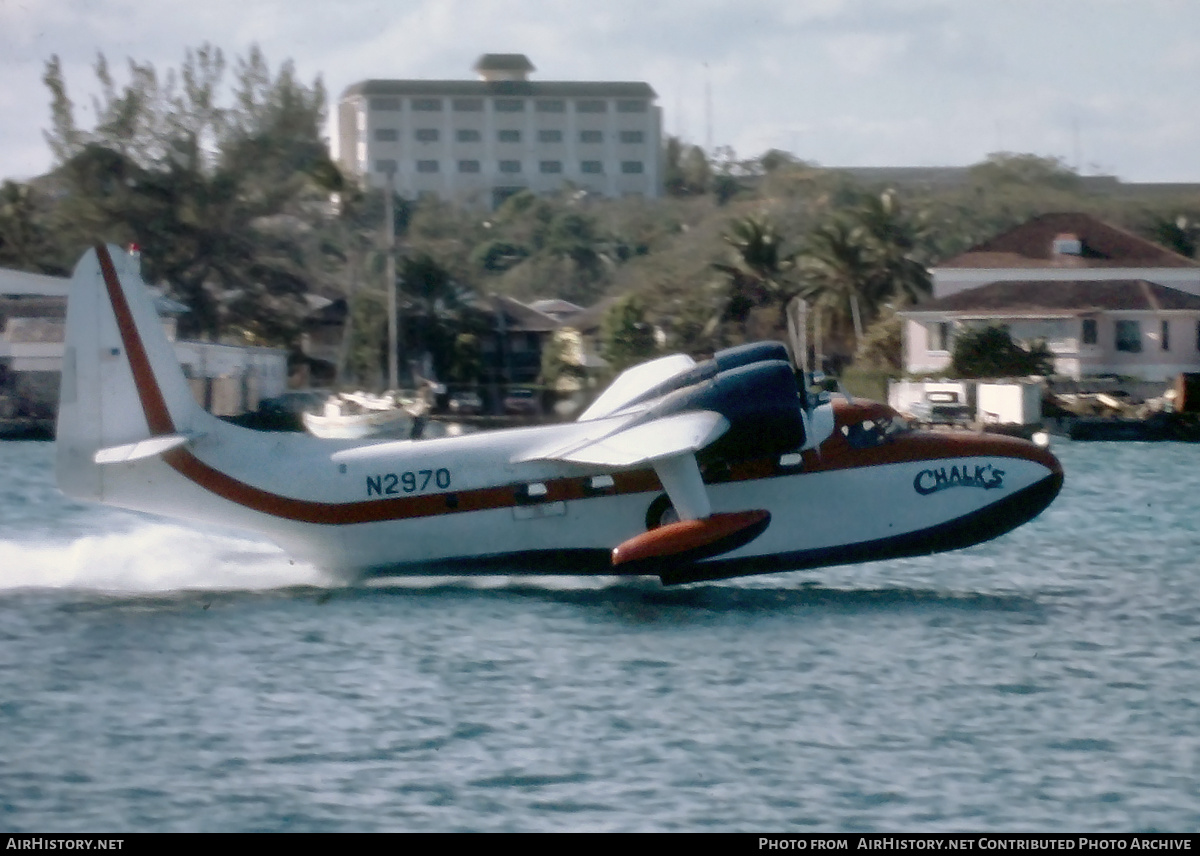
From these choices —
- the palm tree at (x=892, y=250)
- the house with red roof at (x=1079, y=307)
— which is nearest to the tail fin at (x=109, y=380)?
the house with red roof at (x=1079, y=307)

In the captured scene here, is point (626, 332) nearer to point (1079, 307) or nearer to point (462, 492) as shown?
point (1079, 307)

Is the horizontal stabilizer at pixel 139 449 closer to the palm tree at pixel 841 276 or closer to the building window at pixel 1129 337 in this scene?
the building window at pixel 1129 337

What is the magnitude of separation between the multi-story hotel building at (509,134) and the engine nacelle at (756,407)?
102 metres

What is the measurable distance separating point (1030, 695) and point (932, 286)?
56868mm

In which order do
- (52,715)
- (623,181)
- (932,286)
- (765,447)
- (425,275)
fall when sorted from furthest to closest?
1. (623,181)
2. (932,286)
3. (425,275)
4. (765,447)
5. (52,715)

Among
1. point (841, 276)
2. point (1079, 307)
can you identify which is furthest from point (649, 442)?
point (841, 276)

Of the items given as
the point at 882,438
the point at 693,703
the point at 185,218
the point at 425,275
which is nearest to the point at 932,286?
the point at 425,275

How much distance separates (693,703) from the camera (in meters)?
14.0

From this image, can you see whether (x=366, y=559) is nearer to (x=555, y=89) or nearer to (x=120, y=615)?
(x=120, y=615)

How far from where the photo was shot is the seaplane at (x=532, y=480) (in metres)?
18.0

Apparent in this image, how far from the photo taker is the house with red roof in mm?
58750

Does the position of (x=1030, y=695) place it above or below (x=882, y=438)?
below

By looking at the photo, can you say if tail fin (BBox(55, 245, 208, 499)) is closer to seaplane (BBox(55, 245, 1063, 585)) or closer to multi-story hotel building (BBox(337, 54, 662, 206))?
seaplane (BBox(55, 245, 1063, 585))
